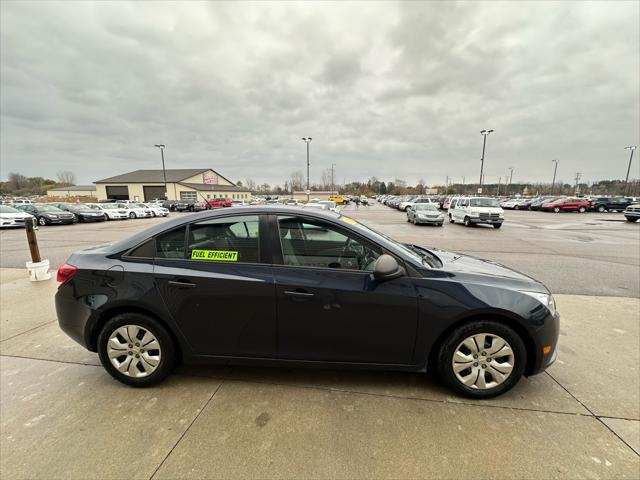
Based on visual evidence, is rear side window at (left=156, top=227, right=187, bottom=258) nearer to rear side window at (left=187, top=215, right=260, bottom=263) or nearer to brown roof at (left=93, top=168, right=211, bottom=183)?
rear side window at (left=187, top=215, right=260, bottom=263)

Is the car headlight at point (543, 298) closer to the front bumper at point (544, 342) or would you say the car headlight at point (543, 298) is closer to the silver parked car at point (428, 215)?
the front bumper at point (544, 342)

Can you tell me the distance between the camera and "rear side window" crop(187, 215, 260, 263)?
2.66m

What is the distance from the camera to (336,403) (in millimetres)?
2490

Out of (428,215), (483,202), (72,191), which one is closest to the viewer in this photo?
(483,202)

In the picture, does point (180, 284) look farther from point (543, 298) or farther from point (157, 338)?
point (543, 298)

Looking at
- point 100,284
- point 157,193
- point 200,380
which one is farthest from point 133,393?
point 157,193

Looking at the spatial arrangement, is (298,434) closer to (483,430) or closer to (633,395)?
(483,430)

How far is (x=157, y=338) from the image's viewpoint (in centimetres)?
266

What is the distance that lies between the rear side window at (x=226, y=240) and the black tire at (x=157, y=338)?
701 millimetres

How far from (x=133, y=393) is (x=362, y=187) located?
132408mm

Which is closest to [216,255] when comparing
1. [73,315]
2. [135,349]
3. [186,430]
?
[135,349]

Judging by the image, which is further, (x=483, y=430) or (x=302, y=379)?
(x=302, y=379)

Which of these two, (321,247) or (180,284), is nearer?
(180,284)

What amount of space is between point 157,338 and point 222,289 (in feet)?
Answer: 2.56
